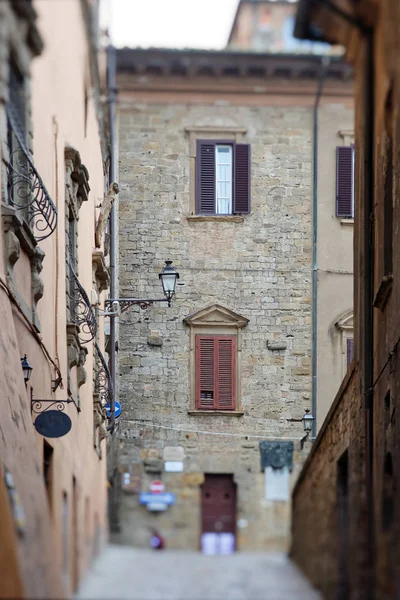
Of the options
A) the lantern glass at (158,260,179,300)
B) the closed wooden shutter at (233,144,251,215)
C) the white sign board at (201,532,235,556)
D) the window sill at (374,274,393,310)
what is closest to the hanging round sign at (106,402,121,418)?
the lantern glass at (158,260,179,300)

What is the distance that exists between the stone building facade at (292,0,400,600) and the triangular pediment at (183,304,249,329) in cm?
546

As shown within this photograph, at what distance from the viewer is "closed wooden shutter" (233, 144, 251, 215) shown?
952 inches

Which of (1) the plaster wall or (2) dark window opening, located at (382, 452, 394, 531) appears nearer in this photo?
(2) dark window opening, located at (382, 452, 394, 531)

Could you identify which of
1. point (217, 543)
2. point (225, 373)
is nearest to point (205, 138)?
point (225, 373)

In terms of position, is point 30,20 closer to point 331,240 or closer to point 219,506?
point 219,506

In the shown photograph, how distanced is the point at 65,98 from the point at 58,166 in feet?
13.0

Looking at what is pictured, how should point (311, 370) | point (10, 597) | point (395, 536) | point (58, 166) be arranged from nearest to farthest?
point (10, 597)
point (395, 536)
point (58, 166)
point (311, 370)

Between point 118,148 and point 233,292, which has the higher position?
point 118,148

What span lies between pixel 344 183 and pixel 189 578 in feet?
51.1

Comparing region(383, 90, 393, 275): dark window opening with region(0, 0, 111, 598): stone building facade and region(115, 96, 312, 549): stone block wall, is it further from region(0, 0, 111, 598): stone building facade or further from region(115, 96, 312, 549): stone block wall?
region(115, 96, 312, 549): stone block wall

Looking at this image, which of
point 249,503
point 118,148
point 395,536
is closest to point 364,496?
point 249,503

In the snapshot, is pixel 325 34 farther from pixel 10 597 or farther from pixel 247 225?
pixel 247 225

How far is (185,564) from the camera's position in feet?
32.5

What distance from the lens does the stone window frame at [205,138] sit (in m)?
23.5
